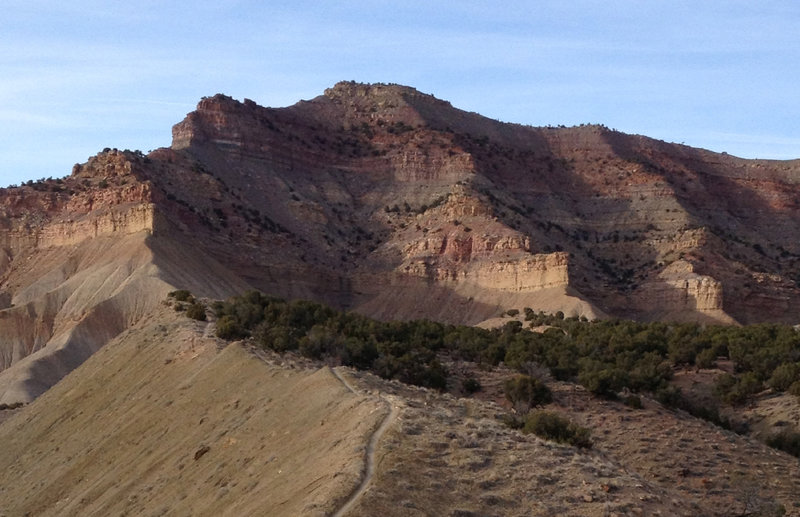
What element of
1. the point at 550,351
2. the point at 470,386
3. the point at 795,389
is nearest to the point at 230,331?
→ the point at 470,386

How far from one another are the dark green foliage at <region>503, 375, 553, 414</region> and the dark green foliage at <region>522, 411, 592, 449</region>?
1129cm

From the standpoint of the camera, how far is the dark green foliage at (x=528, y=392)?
141 feet

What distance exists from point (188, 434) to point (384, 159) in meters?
96.2

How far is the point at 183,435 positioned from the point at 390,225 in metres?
85.1

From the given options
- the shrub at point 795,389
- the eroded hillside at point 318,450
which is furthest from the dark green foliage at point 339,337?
the shrub at point 795,389

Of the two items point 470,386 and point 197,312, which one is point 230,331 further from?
point 470,386

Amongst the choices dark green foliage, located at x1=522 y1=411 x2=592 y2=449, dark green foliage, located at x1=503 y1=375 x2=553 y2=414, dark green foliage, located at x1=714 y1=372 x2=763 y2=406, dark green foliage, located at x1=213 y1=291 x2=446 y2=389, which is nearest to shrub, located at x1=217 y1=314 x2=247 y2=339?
dark green foliage, located at x1=213 y1=291 x2=446 y2=389

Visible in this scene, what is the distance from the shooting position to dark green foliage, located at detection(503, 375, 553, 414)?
43.0 m

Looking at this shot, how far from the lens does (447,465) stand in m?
26.0

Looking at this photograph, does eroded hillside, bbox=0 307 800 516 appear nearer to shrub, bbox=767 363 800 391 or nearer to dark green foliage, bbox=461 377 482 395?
dark green foliage, bbox=461 377 482 395

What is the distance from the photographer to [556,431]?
30672mm

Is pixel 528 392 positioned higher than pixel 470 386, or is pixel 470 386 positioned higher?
pixel 528 392

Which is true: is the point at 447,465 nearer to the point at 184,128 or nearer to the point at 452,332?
the point at 452,332

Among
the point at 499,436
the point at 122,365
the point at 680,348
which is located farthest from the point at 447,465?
the point at 680,348
